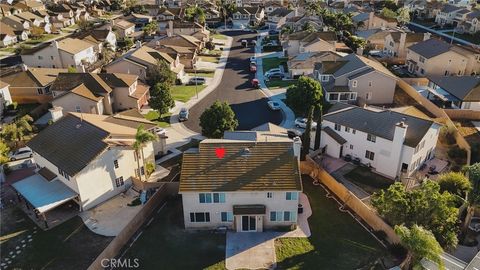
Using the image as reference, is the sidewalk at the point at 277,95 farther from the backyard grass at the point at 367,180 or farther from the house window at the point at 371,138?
the backyard grass at the point at 367,180

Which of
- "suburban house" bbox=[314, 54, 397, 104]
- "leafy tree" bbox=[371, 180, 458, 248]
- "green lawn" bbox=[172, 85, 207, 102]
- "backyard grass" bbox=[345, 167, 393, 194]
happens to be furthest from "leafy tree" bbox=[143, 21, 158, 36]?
"leafy tree" bbox=[371, 180, 458, 248]

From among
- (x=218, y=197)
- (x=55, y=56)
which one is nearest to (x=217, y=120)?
(x=218, y=197)

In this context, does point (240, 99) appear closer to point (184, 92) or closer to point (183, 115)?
point (184, 92)

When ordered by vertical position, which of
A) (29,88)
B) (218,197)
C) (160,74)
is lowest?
(218,197)

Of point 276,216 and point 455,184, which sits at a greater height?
point 455,184

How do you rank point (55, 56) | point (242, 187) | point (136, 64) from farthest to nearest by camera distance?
point (55, 56) < point (136, 64) < point (242, 187)

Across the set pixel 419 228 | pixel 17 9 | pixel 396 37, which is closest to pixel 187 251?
pixel 419 228
